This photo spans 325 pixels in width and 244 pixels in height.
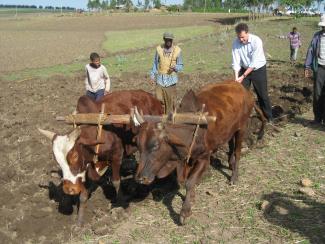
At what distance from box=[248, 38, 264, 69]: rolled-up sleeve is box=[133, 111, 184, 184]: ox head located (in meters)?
3.40

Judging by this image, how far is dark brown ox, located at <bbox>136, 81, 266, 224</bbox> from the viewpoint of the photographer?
17.6ft

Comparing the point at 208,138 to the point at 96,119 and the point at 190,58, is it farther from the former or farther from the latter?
the point at 190,58

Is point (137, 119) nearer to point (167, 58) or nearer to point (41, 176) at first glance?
point (41, 176)

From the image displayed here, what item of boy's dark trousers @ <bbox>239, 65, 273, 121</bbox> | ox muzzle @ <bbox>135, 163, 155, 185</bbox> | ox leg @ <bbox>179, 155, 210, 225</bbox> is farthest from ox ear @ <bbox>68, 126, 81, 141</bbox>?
boy's dark trousers @ <bbox>239, 65, 273, 121</bbox>

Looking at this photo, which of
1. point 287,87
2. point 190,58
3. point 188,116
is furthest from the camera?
point 190,58

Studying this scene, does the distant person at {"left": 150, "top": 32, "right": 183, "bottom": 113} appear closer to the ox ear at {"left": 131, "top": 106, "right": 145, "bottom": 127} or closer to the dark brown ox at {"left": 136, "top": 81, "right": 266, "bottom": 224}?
the dark brown ox at {"left": 136, "top": 81, "right": 266, "bottom": 224}

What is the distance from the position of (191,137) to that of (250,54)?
3244mm

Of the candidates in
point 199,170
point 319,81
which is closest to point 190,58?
point 319,81

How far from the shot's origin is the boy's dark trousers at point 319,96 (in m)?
9.62

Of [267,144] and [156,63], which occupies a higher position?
[156,63]

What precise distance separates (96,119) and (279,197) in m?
2.74

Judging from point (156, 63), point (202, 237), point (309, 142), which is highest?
point (156, 63)

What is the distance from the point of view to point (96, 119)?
20.3 ft

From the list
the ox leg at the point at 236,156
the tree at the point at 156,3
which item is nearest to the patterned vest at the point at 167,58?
the ox leg at the point at 236,156
